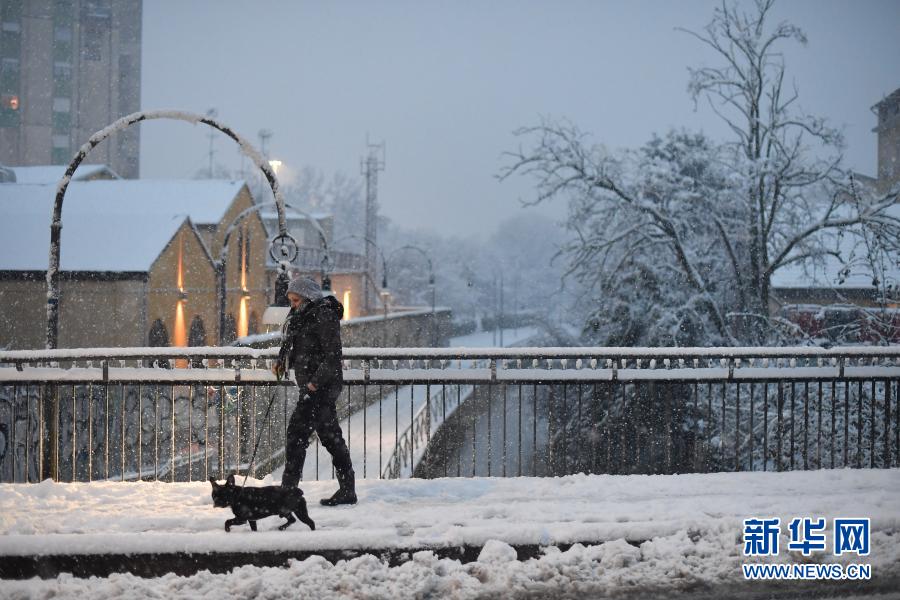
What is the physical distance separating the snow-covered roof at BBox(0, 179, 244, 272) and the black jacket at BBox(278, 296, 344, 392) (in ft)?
80.9

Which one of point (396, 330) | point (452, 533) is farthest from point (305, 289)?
point (396, 330)

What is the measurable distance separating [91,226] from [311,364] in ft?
90.7

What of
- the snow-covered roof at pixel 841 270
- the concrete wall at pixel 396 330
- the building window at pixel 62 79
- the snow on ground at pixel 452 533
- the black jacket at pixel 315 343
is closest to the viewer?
the snow on ground at pixel 452 533

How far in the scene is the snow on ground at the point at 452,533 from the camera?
5625 millimetres

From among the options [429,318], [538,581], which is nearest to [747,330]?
[538,581]

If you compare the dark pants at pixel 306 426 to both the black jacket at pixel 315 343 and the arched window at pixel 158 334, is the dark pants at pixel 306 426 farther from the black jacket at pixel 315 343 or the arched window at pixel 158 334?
the arched window at pixel 158 334

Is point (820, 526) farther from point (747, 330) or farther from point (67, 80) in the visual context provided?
point (67, 80)

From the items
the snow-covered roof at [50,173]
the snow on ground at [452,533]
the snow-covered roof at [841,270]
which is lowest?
the snow on ground at [452,533]

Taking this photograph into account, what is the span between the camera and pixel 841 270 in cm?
1648

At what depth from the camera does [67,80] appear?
8044 centimetres

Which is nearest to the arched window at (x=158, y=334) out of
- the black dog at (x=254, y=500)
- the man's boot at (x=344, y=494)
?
the man's boot at (x=344, y=494)

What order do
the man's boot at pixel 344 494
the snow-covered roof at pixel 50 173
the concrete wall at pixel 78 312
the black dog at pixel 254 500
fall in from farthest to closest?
the snow-covered roof at pixel 50 173 < the concrete wall at pixel 78 312 < the man's boot at pixel 344 494 < the black dog at pixel 254 500

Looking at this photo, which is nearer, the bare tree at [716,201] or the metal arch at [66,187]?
the metal arch at [66,187]

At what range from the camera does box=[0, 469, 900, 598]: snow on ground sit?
5.62 meters
